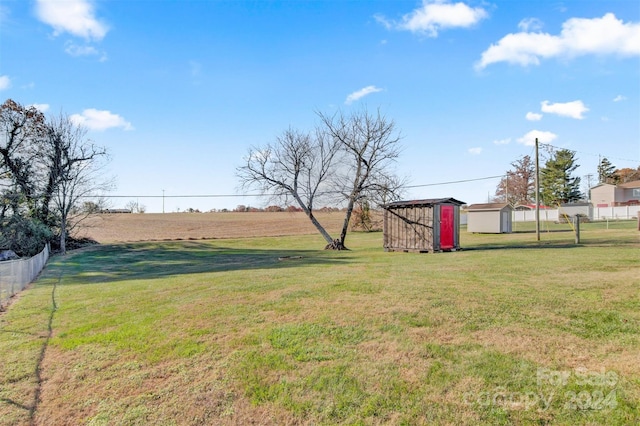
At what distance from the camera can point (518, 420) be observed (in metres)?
3.28

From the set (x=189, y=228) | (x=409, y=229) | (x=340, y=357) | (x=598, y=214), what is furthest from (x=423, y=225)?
(x=598, y=214)

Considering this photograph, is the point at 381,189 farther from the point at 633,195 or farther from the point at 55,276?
the point at 633,195

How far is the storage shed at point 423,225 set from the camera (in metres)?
18.1

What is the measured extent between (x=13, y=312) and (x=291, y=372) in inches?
273

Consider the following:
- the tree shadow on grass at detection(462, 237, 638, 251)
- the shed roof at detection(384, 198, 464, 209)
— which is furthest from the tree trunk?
the tree shadow on grass at detection(462, 237, 638, 251)

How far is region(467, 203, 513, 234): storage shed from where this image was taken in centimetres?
3061

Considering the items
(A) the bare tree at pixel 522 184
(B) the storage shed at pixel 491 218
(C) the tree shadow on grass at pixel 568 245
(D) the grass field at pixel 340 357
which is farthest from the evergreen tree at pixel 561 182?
(D) the grass field at pixel 340 357

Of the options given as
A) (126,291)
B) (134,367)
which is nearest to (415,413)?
(134,367)

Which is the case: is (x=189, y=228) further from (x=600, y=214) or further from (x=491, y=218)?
(x=600, y=214)

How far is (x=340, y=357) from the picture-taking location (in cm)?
453

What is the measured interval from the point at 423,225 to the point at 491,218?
15.2 metres

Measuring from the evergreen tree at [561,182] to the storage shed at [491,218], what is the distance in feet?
99.0

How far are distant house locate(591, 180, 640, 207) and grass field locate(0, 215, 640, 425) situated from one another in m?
58.7

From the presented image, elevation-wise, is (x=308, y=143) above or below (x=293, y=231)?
above
